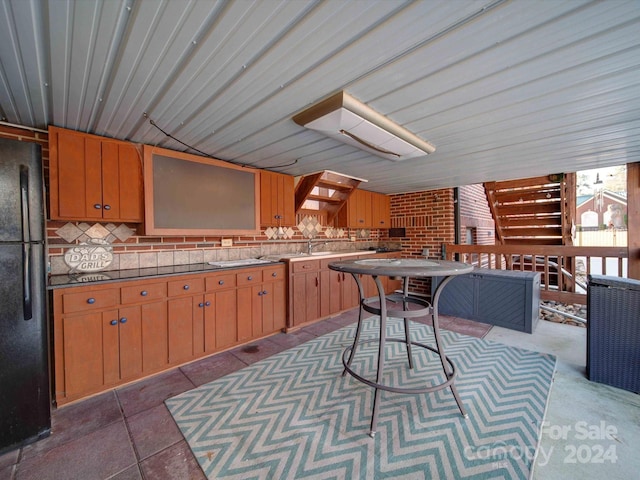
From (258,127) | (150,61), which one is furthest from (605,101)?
(150,61)

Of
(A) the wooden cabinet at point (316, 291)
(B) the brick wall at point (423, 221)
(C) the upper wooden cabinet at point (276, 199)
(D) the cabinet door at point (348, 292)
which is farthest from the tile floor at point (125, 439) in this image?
(B) the brick wall at point (423, 221)

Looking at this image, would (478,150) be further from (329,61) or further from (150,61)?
(150,61)

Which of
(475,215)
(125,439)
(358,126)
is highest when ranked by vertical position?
(358,126)

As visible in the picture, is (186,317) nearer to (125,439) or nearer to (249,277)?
(249,277)

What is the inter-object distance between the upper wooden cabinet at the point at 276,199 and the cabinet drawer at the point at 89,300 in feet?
5.96

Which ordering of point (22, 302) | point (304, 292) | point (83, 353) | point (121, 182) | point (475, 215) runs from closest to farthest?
point (22, 302)
point (83, 353)
point (121, 182)
point (304, 292)
point (475, 215)

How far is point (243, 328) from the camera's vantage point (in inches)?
118

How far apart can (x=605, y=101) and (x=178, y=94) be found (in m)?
2.96

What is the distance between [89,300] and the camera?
202 centimetres

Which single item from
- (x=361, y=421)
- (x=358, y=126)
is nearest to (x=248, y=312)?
(x=361, y=421)

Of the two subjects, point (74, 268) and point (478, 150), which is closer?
point (74, 268)

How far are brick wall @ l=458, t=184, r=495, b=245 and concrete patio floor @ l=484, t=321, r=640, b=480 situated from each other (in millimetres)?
3251

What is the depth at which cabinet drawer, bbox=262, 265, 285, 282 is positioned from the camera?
3213 millimetres

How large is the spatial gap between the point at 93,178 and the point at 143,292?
1.10 m
